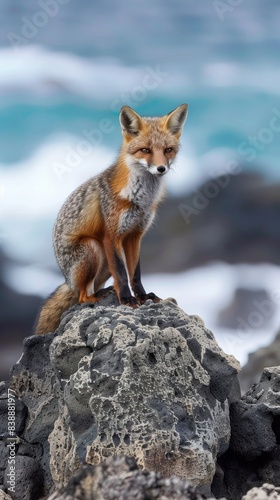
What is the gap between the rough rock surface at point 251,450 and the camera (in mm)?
6273

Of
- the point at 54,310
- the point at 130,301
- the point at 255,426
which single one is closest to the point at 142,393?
the point at 255,426

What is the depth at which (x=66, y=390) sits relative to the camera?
5.77 m

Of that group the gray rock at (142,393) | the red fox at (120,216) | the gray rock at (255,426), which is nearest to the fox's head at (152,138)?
the red fox at (120,216)

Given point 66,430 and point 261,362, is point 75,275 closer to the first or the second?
point 66,430

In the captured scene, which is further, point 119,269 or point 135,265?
→ point 135,265

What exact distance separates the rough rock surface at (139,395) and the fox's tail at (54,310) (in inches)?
40.5

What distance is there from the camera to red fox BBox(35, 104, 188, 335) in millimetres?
7219

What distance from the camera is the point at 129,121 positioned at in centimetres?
738

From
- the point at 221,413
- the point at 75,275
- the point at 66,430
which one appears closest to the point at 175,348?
the point at 221,413

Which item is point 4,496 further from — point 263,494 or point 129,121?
point 129,121

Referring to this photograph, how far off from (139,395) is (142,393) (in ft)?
0.10

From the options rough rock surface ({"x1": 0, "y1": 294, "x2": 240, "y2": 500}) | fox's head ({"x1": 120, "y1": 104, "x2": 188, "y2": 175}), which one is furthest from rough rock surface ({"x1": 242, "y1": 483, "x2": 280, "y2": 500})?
fox's head ({"x1": 120, "y1": 104, "x2": 188, "y2": 175})

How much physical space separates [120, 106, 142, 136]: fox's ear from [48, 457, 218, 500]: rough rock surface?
417cm

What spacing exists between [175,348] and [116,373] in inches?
21.8
